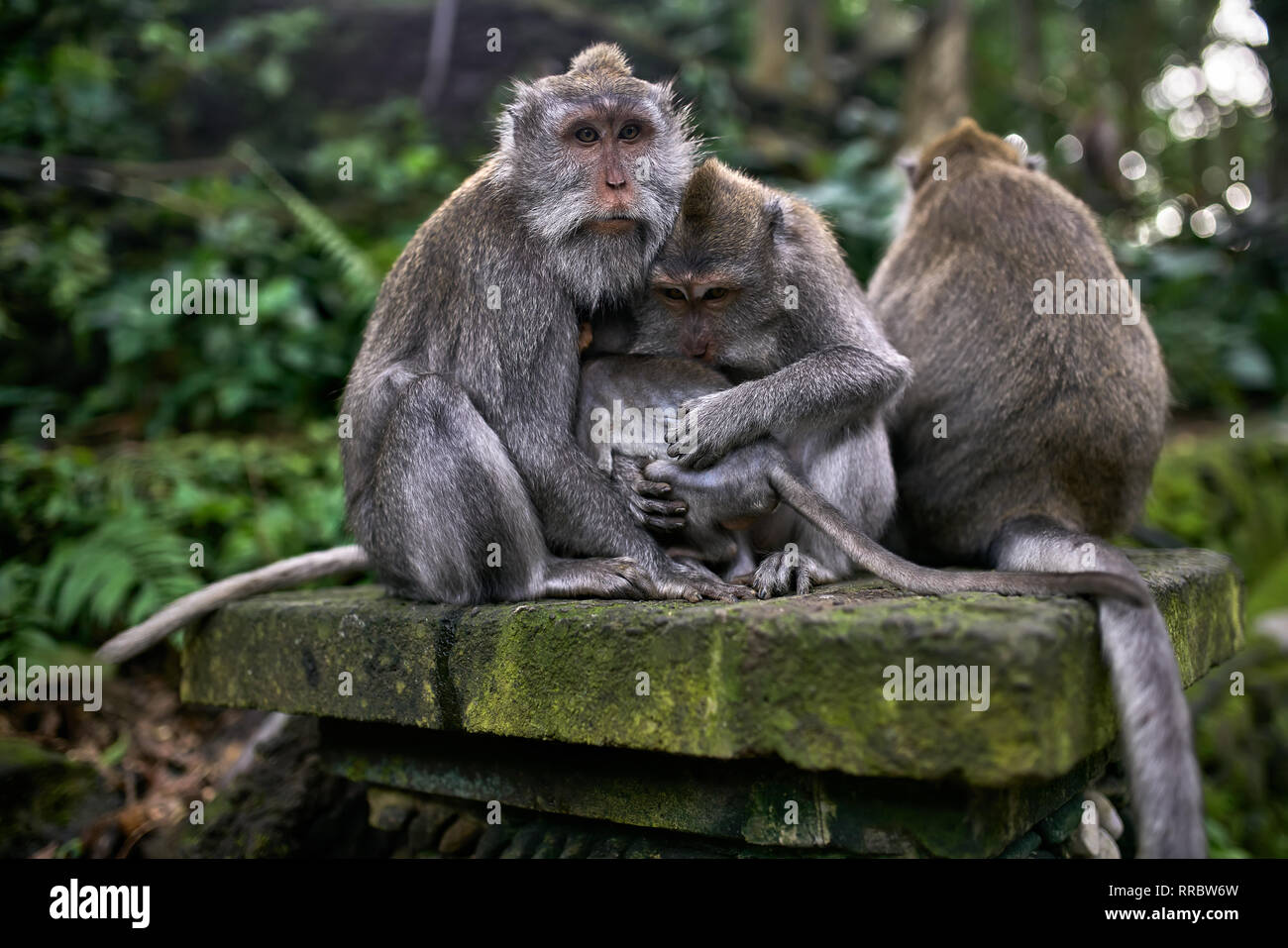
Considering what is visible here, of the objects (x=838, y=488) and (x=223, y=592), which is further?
(x=223, y=592)

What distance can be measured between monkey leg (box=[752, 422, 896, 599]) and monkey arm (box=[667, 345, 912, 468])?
0.12 m

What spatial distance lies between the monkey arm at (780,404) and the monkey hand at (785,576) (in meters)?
0.38

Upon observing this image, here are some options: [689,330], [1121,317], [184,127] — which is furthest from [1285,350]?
[184,127]

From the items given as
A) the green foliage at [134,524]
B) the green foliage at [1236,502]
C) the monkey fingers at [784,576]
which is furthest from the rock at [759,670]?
the green foliage at [1236,502]

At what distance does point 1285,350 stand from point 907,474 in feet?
27.1

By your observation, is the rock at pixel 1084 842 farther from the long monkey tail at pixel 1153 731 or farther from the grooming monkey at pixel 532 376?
the grooming monkey at pixel 532 376

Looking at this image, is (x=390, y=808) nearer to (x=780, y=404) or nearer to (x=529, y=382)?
(x=529, y=382)

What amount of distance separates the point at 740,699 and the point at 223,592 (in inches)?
93.2

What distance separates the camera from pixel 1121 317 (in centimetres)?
380

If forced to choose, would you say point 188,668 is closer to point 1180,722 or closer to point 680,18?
point 1180,722

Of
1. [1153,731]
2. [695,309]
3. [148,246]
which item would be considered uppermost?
[148,246]

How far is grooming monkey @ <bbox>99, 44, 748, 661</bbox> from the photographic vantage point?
3.21m

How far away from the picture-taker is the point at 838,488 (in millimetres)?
3371

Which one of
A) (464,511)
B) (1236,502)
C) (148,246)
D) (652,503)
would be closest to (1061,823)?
(652,503)
